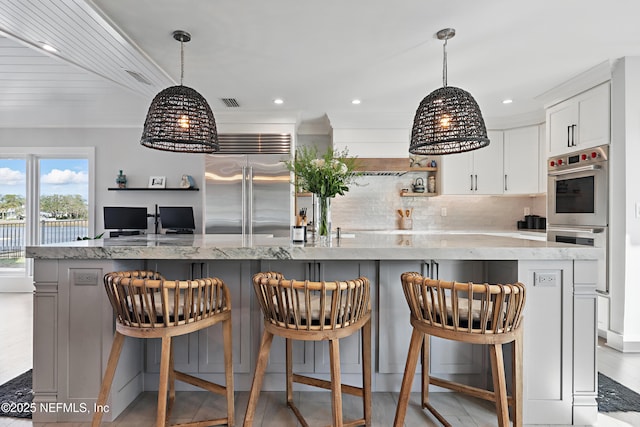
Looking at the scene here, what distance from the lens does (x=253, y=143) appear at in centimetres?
428

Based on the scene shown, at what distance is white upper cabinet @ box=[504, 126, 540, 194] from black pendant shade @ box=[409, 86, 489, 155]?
9.19 feet

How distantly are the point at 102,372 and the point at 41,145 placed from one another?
4651 millimetres

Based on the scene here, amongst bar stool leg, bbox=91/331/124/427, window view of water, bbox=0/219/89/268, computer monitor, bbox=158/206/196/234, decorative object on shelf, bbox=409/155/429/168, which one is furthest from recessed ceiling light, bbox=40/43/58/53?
decorative object on shelf, bbox=409/155/429/168

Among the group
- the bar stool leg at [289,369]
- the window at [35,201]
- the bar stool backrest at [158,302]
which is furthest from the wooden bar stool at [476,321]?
the window at [35,201]

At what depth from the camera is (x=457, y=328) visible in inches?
57.1

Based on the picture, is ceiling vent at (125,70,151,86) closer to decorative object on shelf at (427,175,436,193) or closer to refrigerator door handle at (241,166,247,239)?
refrigerator door handle at (241,166,247,239)

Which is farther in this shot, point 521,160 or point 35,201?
point 35,201

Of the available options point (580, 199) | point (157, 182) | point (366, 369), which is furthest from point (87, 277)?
point (580, 199)

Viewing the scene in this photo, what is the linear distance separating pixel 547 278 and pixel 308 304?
1.31 meters

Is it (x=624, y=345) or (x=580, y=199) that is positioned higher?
(x=580, y=199)

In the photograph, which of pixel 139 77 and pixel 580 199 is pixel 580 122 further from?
pixel 139 77

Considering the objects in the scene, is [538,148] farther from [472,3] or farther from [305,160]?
[305,160]

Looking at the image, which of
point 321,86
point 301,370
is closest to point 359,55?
point 321,86

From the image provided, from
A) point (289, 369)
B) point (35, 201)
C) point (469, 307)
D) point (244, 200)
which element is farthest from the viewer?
point (35, 201)
